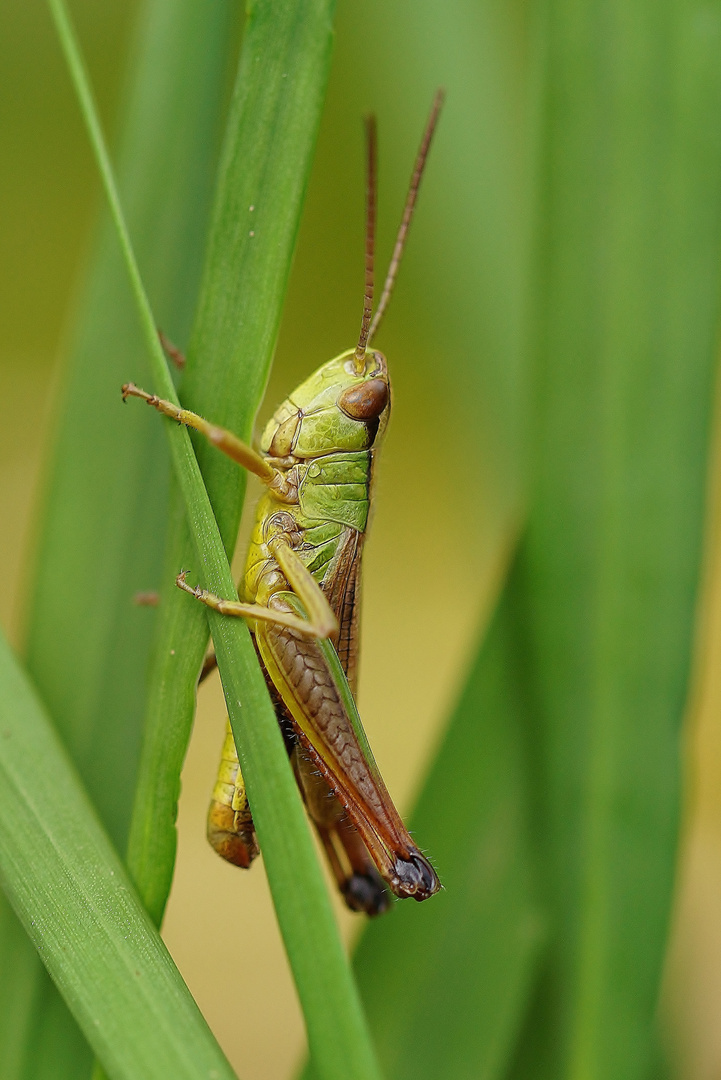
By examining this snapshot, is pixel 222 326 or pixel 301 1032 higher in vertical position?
pixel 222 326

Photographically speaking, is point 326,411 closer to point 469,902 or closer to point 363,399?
point 363,399

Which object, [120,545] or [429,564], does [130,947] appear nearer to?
[120,545]

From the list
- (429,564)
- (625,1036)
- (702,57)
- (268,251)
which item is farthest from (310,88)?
(429,564)

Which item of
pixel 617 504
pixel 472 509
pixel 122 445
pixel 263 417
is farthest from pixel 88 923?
pixel 263 417

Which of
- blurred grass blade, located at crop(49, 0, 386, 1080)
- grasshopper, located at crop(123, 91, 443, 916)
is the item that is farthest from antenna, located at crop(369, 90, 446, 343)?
blurred grass blade, located at crop(49, 0, 386, 1080)

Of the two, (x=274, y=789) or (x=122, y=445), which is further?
(x=122, y=445)

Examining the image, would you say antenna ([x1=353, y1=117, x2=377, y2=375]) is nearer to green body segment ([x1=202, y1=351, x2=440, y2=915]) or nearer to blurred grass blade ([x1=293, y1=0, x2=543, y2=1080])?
green body segment ([x1=202, y1=351, x2=440, y2=915])
